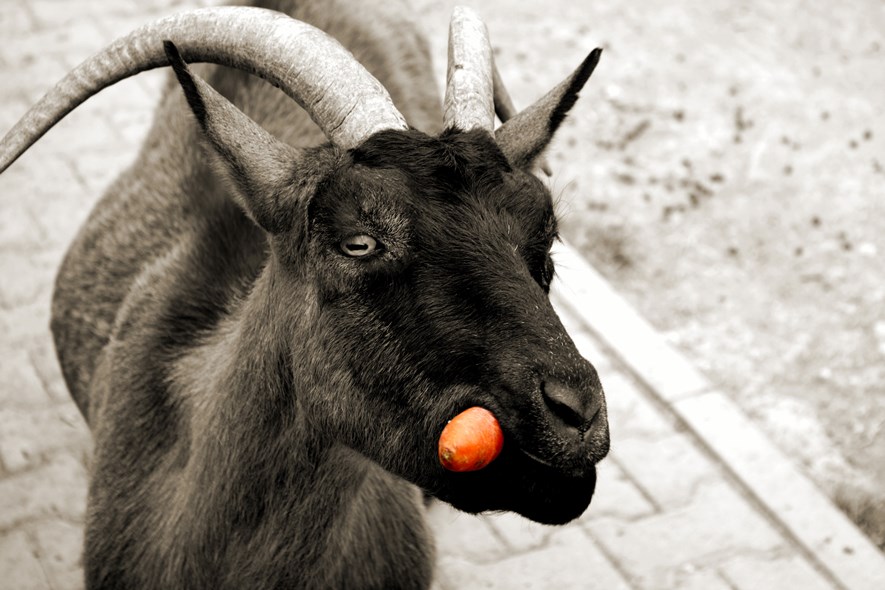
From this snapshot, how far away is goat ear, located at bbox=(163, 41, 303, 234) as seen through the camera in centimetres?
323

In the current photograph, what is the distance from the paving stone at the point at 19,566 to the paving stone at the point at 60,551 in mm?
31

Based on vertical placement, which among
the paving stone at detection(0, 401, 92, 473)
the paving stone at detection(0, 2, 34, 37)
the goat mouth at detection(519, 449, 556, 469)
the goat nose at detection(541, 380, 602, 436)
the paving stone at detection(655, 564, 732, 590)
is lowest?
the paving stone at detection(655, 564, 732, 590)

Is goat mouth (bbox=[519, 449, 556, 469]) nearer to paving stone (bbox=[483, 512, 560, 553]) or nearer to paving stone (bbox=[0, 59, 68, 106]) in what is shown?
paving stone (bbox=[483, 512, 560, 553])

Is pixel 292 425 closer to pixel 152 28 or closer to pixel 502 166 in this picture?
pixel 502 166

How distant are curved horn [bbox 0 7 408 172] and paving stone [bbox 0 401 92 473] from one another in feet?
7.60

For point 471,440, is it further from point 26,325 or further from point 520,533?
point 26,325

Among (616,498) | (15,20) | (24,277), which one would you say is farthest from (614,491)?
(15,20)

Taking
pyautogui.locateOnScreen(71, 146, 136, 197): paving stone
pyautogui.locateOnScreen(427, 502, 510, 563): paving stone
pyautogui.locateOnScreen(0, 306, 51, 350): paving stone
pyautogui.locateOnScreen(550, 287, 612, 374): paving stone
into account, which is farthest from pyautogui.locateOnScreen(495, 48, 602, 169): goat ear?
pyautogui.locateOnScreen(71, 146, 136, 197): paving stone

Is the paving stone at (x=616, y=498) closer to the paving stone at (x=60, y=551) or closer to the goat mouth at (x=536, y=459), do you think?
the paving stone at (x=60, y=551)

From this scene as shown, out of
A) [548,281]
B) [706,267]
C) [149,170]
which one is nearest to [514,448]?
[548,281]

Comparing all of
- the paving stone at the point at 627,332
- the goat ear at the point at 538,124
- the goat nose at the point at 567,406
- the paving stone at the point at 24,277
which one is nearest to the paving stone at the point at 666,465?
the paving stone at the point at 627,332

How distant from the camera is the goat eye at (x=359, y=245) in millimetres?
3082

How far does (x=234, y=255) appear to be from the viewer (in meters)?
4.42

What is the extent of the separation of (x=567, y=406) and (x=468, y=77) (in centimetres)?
127
